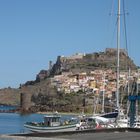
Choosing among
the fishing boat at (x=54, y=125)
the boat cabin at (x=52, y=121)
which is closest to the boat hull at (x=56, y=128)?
the fishing boat at (x=54, y=125)

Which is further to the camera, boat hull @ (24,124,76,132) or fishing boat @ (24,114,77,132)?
fishing boat @ (24,114,77,132)

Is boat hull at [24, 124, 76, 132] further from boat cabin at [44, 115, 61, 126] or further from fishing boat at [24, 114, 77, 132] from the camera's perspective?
boat cabin at [44, 115, 61, 126]

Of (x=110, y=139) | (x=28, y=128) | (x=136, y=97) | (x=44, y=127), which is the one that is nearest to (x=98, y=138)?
(x=110, y=139)

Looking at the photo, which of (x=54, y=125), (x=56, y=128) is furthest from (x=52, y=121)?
(x=56, y=128)

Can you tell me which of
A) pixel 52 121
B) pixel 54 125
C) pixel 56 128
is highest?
pixel 52 121

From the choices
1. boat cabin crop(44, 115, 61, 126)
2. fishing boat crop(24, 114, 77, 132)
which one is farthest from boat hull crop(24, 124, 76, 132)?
boat cabin crop(44, 115, 61, 126)

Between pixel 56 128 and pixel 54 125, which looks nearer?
pixel 56 128

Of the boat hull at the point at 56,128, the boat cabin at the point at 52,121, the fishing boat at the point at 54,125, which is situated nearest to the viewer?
the boat hull at the point at 56,128

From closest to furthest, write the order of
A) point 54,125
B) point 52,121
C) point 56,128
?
1. point 56,128
2. point 54,125
3. point 52,121

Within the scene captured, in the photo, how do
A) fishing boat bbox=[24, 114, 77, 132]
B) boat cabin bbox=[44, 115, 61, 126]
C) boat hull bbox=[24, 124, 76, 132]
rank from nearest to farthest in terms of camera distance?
boat hull bbox=[24, 124, 76, 132] < fishing boat bbox=[24, 114, 77, 132] < boat cabin bbox=[44, 115, 61, 126]

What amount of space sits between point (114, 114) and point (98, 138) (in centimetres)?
3980

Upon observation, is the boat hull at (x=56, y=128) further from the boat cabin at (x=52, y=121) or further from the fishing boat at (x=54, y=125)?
the boat cabin at (x=52, y=121)

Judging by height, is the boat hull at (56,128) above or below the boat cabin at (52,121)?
below

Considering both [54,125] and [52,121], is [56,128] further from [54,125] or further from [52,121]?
[52,121]
